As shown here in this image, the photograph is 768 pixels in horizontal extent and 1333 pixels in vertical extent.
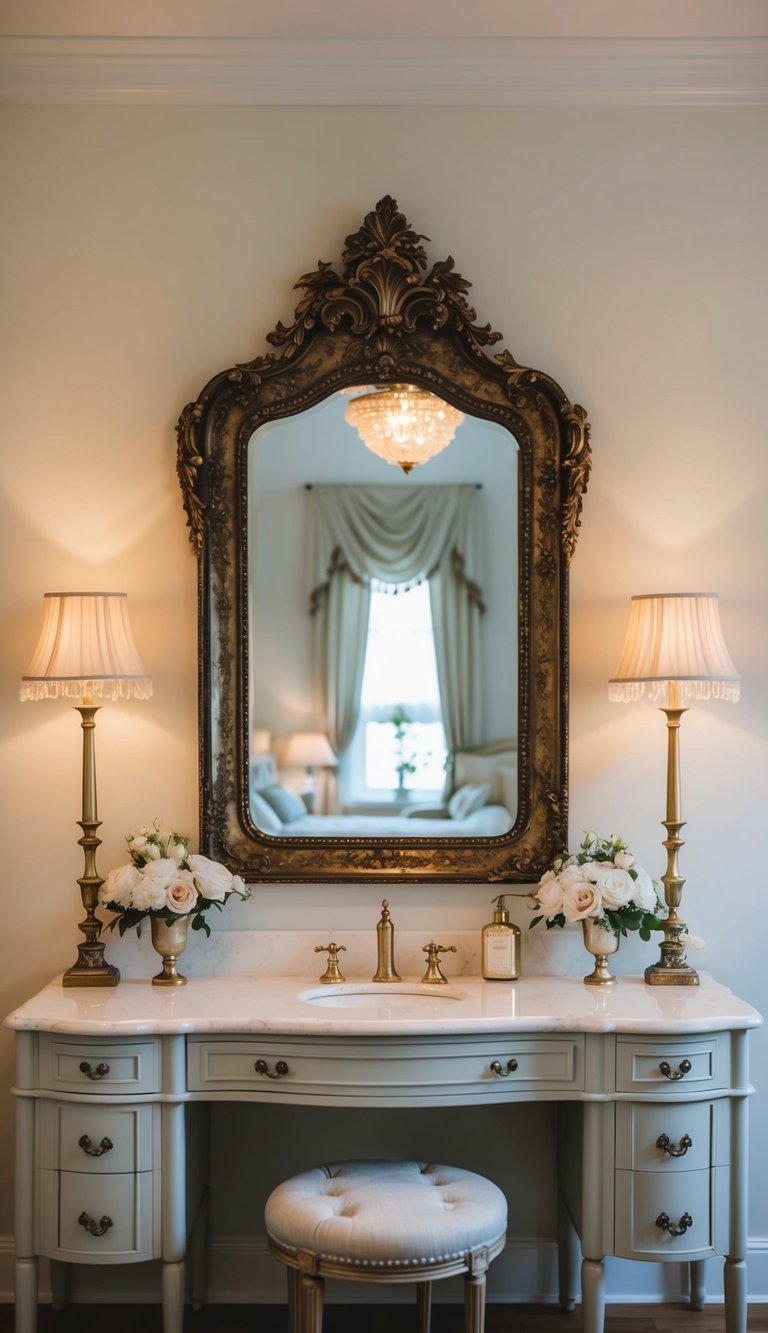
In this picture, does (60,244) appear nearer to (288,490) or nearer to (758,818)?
(288,490)

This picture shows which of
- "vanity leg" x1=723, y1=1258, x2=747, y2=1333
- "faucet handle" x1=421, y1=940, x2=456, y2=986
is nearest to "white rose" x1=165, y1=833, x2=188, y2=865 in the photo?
"faucet handle" x1=421, y1=940, x2=456, y2=986

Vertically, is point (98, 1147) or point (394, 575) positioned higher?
point (394, 575)

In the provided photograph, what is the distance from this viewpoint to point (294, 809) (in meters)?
Answer: 3.06

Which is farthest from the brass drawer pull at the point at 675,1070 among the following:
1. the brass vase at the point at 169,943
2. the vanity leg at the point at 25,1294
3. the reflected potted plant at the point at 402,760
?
the vanity leg at the point at 25,1294

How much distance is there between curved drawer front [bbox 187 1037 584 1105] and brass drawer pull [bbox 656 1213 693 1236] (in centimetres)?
32

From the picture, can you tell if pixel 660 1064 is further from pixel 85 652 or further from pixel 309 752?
pixel 85 652

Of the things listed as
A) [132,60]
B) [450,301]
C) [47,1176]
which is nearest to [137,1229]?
[47,1176]

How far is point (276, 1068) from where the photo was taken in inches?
102

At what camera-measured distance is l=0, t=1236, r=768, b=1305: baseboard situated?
9.96ft

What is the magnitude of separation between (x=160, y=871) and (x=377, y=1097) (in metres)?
0.71

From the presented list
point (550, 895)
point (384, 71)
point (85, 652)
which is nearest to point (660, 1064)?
point (550, 895)

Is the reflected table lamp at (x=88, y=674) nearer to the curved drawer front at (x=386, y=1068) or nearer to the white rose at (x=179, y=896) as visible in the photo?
the white rose at (x=179, y=896)

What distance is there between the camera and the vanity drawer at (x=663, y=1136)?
8.50 feet

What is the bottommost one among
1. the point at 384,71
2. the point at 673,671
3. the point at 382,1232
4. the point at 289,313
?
the point at 382,1232
